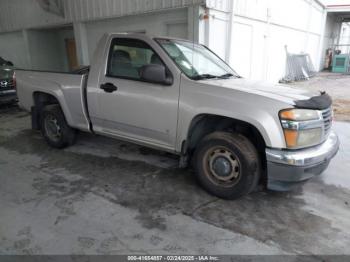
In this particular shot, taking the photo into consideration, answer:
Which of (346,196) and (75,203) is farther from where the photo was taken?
(346,196)

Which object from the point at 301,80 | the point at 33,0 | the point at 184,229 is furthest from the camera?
the point at 301,80

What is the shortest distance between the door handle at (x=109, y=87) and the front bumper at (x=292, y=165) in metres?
2.14

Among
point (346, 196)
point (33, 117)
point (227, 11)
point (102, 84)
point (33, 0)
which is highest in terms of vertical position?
point (33, 0)

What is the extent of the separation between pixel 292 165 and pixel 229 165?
680 mm

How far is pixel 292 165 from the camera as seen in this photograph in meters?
2.75

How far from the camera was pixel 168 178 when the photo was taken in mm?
3785

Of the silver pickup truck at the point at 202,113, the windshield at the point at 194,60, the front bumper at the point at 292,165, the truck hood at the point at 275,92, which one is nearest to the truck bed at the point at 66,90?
the silver pickup truck at the point at 202,113

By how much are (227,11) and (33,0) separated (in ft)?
26.8

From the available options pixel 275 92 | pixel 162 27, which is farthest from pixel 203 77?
pixel 162 27

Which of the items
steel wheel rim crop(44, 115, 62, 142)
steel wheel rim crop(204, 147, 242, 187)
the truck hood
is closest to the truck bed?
steel wheel rim crop(44, 115, 62, 142)

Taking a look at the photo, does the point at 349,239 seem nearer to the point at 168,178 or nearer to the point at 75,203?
the point at 168,178

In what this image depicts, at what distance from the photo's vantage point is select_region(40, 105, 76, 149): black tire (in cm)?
469

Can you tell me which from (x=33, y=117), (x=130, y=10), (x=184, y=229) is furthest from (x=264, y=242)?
(x=130, y=10)

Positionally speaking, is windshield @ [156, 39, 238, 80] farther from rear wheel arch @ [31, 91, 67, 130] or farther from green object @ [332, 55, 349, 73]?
green object @ [332, 55, 349, 73]
